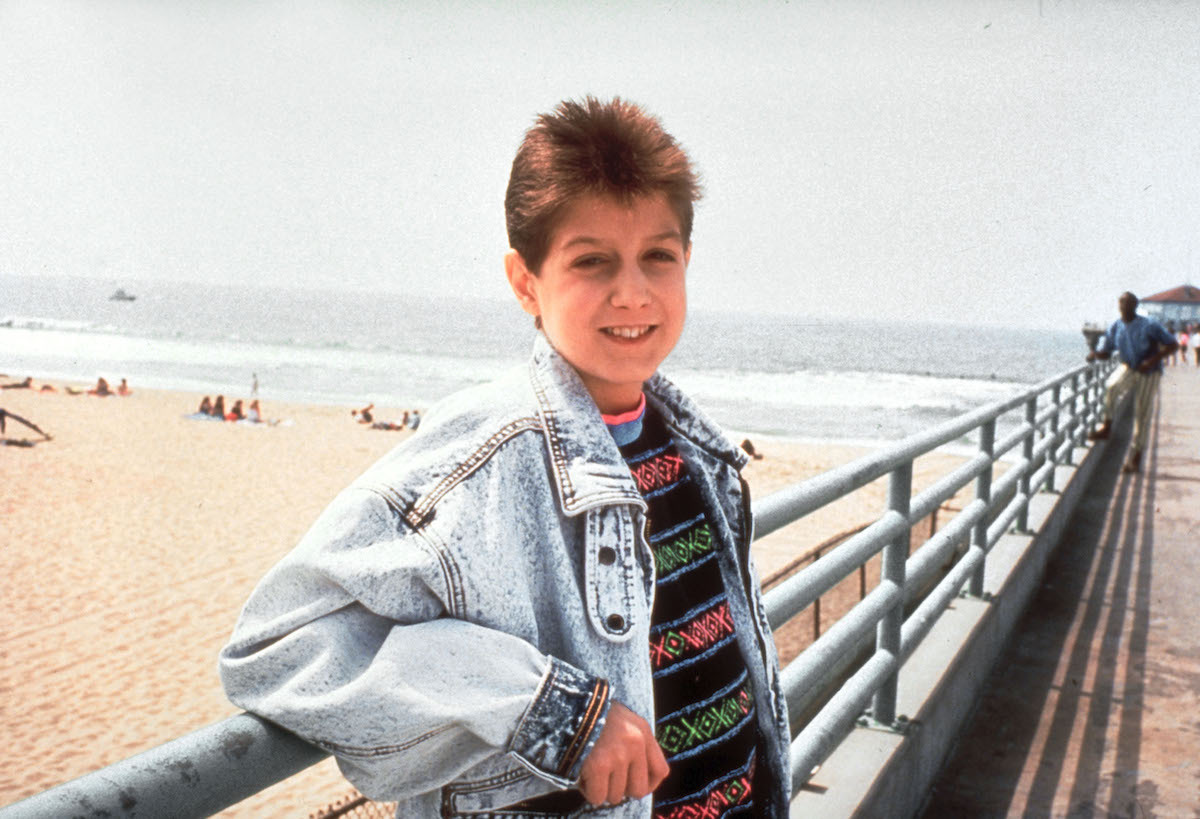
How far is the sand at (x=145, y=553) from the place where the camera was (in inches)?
330

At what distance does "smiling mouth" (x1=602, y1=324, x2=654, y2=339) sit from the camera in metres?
1.25

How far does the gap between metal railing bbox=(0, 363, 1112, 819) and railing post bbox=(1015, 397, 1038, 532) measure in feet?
0.03

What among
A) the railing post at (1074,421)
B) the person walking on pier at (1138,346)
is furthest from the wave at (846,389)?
the railing post at (1074,421)

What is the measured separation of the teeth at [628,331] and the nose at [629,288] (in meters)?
0.03

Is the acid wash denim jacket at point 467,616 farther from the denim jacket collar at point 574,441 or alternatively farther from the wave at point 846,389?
the wave at point 846,389

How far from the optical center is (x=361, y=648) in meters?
0.95

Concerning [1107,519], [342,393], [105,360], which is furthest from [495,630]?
[105,360]

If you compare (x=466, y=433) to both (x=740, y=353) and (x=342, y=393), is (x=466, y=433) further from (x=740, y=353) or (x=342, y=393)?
(x=740, y=353)

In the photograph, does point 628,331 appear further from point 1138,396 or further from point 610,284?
point 1138,396

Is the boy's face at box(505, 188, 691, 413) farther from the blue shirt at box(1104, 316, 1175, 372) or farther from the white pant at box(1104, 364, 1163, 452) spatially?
the blue shirt at box(1104, 316, 1175, 372)

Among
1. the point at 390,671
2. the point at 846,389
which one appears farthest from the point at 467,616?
the point at 846,389

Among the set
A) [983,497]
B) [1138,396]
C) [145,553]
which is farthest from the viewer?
[145,553]

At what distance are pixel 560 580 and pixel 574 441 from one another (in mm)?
174

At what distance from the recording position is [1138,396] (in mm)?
10234
